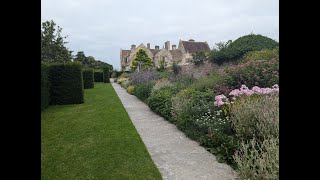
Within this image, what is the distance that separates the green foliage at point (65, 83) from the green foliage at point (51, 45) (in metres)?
6.80

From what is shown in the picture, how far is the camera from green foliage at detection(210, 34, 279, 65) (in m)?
22.1

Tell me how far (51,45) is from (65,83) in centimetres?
820

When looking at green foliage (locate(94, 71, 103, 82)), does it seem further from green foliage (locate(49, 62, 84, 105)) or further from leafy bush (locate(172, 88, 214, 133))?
leafy bush (locate(172, 88, 214, 133))

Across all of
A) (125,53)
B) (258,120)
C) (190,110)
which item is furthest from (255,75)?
(125,53)

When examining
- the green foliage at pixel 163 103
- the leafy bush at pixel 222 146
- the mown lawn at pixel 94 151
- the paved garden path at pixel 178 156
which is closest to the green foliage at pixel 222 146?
the leafy bush at pixel 222 146

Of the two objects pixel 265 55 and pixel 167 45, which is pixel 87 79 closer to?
pixel 265 55

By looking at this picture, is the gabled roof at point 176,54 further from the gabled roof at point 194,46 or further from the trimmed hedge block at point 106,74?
the trimmed hedge block at point 106,74

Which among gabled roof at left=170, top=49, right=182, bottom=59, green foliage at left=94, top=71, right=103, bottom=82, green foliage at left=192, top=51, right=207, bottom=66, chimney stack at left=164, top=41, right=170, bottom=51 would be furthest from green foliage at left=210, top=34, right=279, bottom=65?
chimney stack at left=164, top=41, right=170, bottom=51

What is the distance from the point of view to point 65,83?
13.7 metres

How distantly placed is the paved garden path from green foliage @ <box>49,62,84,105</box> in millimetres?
6794

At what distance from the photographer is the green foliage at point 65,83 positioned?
13463 millimetres
